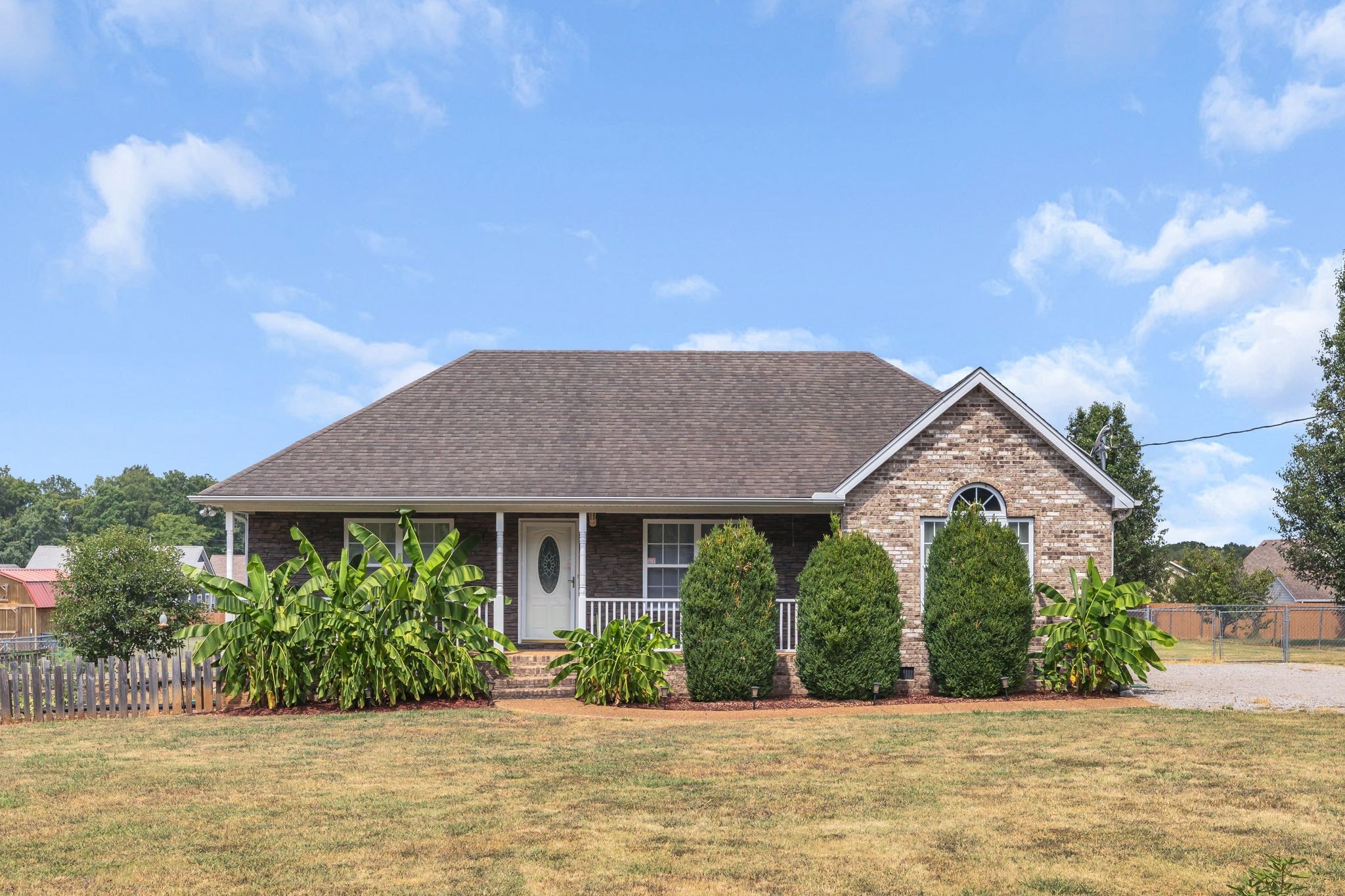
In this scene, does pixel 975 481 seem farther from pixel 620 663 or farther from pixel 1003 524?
pixel 620 663

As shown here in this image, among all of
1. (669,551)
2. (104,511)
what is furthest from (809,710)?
(104,511)

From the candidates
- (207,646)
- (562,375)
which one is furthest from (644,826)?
(562,375)

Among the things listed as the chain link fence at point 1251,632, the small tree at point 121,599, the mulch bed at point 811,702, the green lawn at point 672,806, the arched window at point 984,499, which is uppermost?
the arched window at point 984,499

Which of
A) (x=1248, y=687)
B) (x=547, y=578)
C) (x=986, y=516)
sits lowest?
(x=1248, y=687)

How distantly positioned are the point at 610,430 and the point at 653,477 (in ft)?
7.27

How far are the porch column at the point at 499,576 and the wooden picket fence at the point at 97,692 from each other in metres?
4.43

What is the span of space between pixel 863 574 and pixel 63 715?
39.8 feet

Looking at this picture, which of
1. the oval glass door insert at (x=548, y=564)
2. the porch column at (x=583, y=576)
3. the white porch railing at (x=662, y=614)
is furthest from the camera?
the oval glass door insert at (x=548, y=564)

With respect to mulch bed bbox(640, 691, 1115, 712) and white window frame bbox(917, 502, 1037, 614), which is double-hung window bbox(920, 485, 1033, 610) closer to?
white window frame bbox(917, 502, 1037, 614)

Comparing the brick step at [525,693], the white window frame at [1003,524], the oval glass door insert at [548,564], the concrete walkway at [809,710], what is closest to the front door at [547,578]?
the oval glass door insert at [548,564]

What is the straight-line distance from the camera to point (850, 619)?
56.1 feet

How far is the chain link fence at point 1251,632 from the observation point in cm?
2967

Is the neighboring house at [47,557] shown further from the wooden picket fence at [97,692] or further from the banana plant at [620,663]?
the banana plant at [620,663]

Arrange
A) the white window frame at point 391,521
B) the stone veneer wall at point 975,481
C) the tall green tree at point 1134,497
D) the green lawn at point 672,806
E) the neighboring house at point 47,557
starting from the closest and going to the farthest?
1. the green lawn at point 672,806
2. the stone veneer wall at point 975,481
3. the white window frame at point 391,521
4. the tall green tree at point 1134,497
5. the neighboring house at point 47,557
